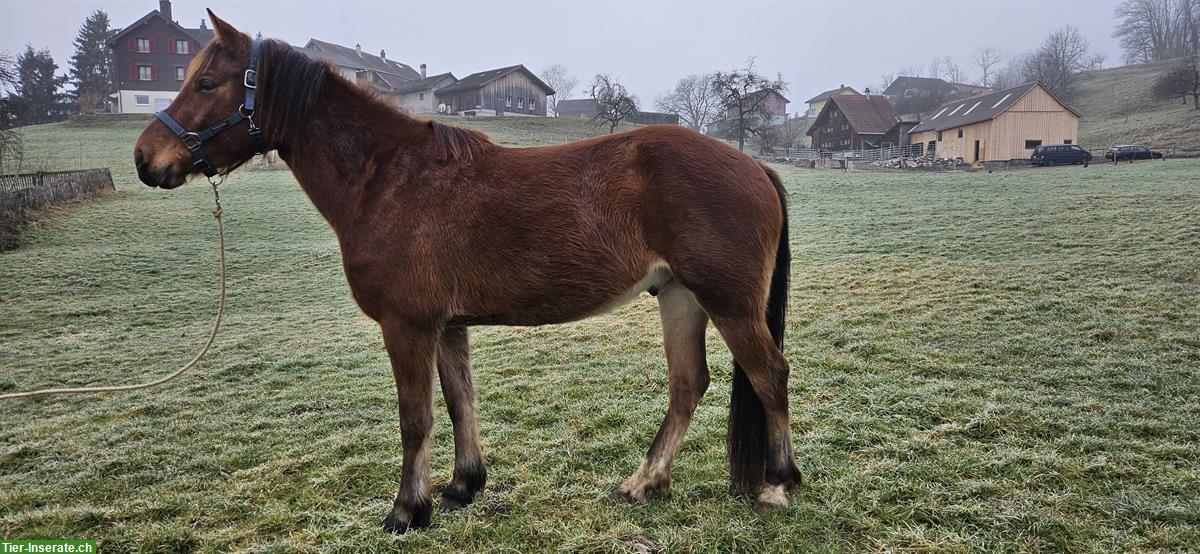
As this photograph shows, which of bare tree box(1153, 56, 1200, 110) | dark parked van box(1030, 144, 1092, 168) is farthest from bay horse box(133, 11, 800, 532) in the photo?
bare tree box(1153, 56, 1200, 110)

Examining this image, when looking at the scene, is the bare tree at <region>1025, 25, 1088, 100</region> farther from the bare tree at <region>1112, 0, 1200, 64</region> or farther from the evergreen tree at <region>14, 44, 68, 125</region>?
the evergreen tree at <region>14, 44, 68, 125</region>

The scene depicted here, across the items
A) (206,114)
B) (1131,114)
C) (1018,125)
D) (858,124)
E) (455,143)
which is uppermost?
(858,124)

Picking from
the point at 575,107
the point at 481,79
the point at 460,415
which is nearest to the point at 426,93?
the point at 481,79

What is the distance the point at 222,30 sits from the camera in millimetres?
3086

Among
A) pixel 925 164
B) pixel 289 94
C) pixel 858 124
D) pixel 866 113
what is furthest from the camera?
pixel 866 113

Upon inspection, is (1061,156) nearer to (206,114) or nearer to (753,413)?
(753,413)

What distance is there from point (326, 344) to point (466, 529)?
5660mm

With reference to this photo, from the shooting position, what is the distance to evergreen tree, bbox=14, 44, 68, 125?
52250mm

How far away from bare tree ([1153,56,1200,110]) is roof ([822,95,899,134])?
19.0 m

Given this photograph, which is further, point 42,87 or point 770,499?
point 42,87

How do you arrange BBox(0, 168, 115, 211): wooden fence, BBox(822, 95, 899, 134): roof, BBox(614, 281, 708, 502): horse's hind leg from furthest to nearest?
BBox(822, 95, 899, 134): roof < BBox(0, 168, 115, 211): wooden fence < BBox(614, 281, 708, 502): horse's hind leg

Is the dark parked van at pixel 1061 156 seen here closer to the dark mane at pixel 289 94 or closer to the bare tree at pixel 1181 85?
the bare tree at pixel 1181 85

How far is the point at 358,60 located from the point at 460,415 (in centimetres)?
7177

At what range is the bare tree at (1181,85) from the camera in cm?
4172
